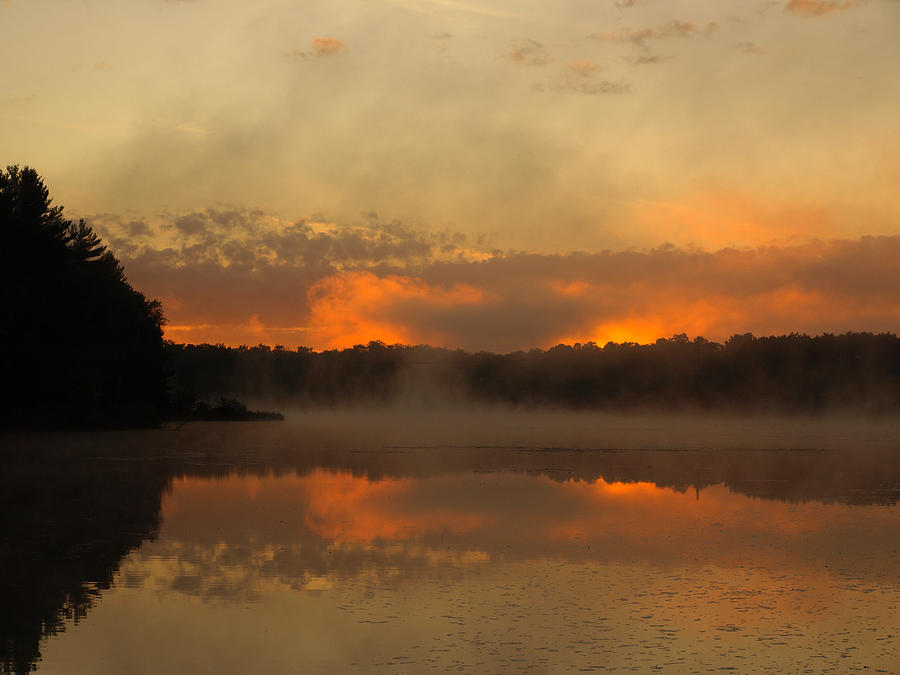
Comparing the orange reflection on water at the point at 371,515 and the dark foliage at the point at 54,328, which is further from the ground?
the dark foliage at the point at 54,328

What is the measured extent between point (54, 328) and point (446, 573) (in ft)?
161

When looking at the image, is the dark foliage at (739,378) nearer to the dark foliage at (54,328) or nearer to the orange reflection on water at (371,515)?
the dark foliage at (54,328)

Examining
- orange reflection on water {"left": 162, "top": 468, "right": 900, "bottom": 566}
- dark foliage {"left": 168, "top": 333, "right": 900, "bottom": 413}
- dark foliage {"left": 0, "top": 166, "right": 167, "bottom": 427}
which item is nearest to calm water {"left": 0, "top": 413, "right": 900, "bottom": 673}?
orange reflection on water {"left": 162, "top": 468, "right": 900, "bottom": 566}

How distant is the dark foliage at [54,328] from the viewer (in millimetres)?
56844

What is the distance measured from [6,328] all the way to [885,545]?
49.4m

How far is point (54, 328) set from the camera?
192ft

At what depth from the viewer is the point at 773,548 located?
17.9 metres

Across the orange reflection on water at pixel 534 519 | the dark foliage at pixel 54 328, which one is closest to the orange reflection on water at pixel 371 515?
the orange reflection on water at pixel 534 519

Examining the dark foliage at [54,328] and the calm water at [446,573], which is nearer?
the calm water at [446,573]

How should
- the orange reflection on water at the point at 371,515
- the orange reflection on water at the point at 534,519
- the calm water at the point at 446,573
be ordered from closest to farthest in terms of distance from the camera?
1. the calm water at the point at 446,573
2. the orange reflection on water at the point at 534,519
3. the orange reflection on water at the point at 371,515

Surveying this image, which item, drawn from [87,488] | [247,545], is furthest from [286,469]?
[247,545]

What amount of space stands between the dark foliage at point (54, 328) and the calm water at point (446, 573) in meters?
27.2

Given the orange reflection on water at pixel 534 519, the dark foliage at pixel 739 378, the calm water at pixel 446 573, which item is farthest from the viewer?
the dark foliage at pixel 739 378

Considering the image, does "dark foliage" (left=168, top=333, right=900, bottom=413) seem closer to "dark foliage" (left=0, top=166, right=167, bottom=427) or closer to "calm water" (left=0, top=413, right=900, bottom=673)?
"dark foliage" (left=0, top=166, right=167, bottom=427)
